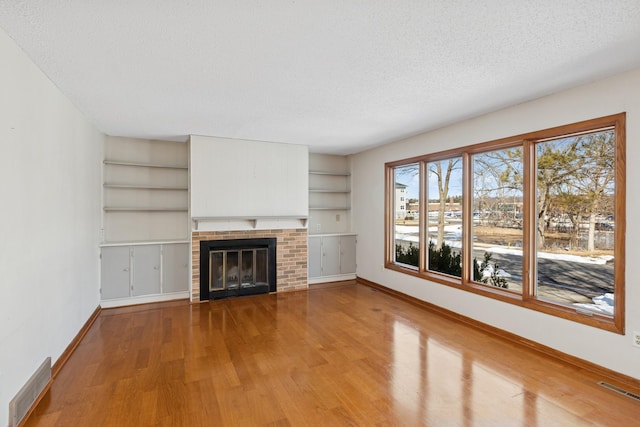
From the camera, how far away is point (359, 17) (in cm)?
183

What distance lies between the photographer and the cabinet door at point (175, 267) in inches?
188

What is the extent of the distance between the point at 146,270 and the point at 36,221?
7.97 feet

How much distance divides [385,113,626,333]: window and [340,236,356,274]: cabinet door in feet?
5.83

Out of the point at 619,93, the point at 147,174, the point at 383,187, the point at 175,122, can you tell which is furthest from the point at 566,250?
the point at 147,174

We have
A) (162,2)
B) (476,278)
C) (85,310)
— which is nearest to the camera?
(162,2)

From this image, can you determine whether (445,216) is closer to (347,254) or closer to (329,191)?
(347,254)

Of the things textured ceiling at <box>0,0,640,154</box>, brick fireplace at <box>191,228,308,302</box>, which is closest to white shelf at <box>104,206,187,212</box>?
brick fireplace at <box>191,228,308,302</box>

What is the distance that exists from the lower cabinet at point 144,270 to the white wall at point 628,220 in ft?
10.9

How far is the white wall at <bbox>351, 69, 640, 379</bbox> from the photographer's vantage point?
252cm

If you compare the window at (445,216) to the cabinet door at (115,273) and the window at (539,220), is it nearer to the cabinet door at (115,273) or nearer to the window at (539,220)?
the window at (539,220)

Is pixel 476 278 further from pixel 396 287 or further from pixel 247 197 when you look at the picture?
pixel 247 197

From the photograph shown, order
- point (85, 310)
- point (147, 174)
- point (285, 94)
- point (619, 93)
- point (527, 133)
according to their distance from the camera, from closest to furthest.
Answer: point (619, 93) < point (285, 94) < point (527, 133) < point (85, 310) < point (147, 174)

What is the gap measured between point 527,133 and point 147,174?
5136 millimetres

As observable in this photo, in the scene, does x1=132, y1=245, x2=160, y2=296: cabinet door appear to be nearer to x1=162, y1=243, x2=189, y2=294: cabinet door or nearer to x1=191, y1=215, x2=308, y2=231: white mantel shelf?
x1=162, y1=243, x2=189, y2=294: cabinet door
